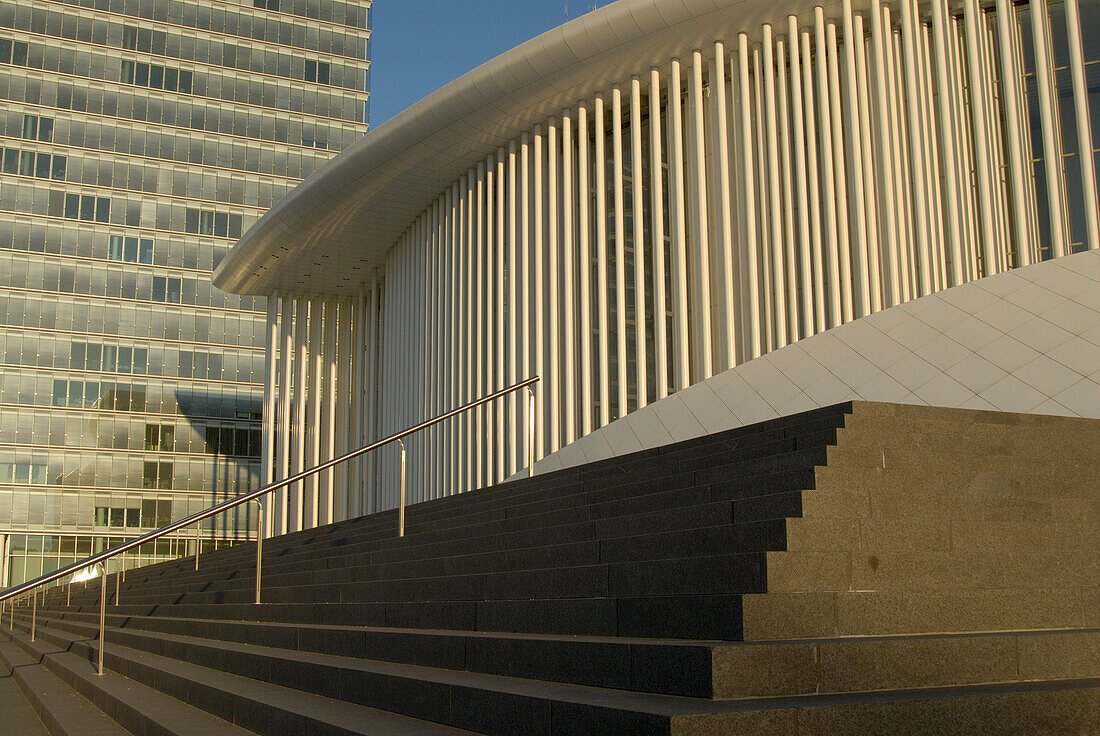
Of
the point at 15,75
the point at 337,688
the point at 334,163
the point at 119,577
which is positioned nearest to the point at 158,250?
the point at 15,75

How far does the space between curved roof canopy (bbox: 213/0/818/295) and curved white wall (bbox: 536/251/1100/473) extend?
317 inches

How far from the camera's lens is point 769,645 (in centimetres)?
380

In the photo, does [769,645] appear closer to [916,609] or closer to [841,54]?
[916,609]

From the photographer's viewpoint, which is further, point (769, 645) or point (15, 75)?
point (15, 75)

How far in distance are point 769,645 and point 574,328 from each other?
17.7m

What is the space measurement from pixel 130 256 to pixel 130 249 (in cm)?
38

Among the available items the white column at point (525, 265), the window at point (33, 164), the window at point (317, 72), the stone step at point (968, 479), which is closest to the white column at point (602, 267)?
the white column at point (525, 265)

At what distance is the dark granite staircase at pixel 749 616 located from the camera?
3.78 meters

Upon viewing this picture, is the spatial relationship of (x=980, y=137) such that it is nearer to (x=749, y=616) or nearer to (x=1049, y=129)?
(x=1049, y=129)

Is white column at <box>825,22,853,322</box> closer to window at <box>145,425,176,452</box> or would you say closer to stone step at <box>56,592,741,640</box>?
stone step at <box>56,592,741,640</box>

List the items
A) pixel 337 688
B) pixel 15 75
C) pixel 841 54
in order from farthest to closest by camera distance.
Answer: pixel 15 75 → pixel 841 54 → pixel 337 688

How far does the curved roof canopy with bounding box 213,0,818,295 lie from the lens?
63.4ft

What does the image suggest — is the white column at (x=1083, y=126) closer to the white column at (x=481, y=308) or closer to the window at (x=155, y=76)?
the white column at (x=481, y=308)

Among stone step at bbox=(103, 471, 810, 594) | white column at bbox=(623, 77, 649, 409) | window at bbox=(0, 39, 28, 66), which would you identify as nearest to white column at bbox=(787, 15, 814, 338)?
white column at bbox=(623, 77, 649, 409)
